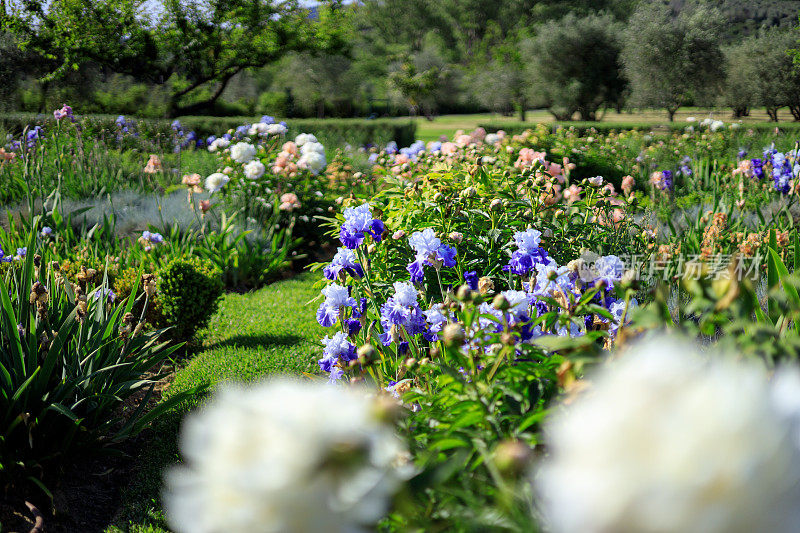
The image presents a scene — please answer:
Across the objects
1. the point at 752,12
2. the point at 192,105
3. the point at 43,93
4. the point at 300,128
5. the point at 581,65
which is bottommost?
the point at 300,128

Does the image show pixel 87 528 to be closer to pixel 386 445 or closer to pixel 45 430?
pixel 45 430

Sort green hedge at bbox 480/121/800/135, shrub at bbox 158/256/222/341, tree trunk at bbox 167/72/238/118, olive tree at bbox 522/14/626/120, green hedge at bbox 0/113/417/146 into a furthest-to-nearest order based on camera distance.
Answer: olive tree at bbox 522/14/626/120, tree trunk at bbox 167/72/238/118, green hedge at bbox 480/121/800/135, green hedge at bbox 0/113/417/146, shrub at bbox 158/256/222/341

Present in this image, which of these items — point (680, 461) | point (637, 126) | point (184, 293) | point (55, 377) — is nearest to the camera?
point (680, 461)

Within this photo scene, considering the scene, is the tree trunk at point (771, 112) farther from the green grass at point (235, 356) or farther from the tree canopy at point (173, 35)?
the green grass at point (235, 356)

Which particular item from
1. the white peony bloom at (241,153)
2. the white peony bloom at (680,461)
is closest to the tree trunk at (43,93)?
the white peony bloom at (241,153)

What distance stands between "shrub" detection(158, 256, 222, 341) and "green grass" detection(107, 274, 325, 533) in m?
0.22

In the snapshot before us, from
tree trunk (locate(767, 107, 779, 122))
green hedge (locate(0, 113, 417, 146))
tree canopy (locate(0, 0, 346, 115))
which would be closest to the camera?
green hedge (locate(0, 113, 417, 146))

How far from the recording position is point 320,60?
83.5ft

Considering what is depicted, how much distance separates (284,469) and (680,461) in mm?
332

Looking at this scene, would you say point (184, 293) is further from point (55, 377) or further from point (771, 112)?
point (771, 112)

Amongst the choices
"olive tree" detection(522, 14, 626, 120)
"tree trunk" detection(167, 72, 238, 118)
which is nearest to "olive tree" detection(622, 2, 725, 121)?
"olive tree" detection(522, 14, 626, 120)

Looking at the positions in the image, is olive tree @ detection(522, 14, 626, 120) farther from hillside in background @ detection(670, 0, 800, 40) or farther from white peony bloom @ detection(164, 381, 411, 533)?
white peony bloom @ detection(164, 381, 411, 533)

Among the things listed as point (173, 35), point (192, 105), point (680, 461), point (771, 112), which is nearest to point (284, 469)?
point (680, 461)

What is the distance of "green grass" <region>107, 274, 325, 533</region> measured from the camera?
219 cm
